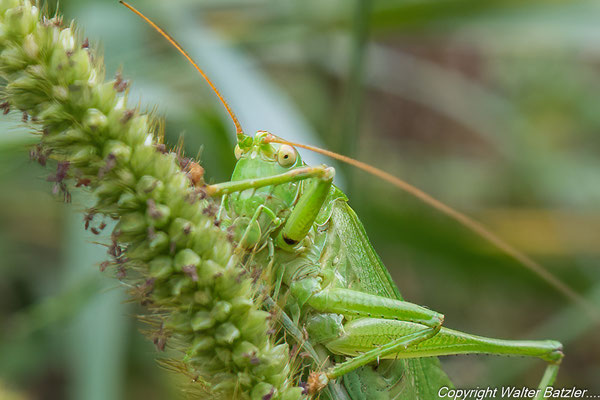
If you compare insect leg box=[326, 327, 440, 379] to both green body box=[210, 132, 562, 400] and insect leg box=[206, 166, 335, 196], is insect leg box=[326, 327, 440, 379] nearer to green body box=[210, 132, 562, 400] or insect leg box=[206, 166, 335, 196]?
green body box=[210, 132, 562, 400]

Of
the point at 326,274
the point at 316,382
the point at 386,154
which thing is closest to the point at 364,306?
the point at 326,274

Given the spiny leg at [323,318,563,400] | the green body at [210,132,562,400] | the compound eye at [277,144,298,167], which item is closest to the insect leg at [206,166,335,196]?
the green body at [210,132,562,400]

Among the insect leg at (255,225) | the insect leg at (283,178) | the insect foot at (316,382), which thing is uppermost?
the insect leg at (283,178)

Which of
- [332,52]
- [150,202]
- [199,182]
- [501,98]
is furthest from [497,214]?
[150,202]

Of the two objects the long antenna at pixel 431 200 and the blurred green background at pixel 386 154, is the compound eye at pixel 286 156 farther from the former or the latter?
the blurred green background at pixel 386 154

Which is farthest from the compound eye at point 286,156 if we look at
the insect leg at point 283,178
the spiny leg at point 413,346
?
the spiny leg at point 413,346

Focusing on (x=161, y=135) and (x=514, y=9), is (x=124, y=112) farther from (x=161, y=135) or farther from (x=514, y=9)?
(x=514, y=9)
